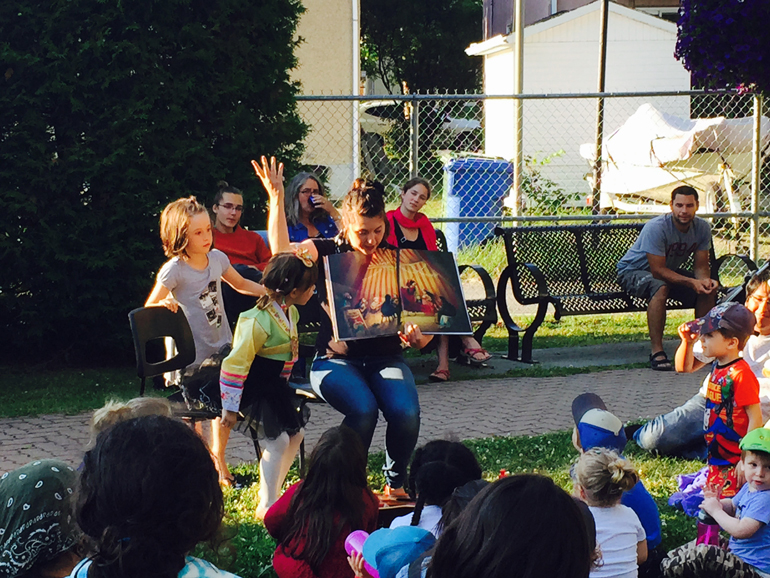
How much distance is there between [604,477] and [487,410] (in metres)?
3.65

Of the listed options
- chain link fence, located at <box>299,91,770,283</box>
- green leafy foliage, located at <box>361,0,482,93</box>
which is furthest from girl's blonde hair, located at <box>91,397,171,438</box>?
green leafy foliage, located at <box>361,0,482,93</box>

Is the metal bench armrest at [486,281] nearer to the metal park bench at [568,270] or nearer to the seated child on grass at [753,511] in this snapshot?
the metal park bench at [568,270]

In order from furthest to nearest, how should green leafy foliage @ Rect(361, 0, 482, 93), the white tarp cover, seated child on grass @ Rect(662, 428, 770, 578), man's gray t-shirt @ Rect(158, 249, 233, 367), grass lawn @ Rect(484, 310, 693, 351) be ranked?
green leafy foliage @ Rect(361, 0, 482, 93), the white tarp cover, grass lawn @ Rect(484, 310, 693, 351), man's gray t-shirt @ Rect(158, 249, 233, 367), seated child on grass @ Rect(662, 428, 770, 578)

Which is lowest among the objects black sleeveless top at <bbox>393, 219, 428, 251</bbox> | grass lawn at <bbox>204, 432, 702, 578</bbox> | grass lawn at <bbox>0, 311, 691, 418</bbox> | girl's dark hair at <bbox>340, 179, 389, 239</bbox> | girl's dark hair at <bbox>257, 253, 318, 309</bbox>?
grass lawn at <bbox>204, 432, 702, 578</bbox>

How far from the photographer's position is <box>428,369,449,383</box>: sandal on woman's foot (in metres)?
8.13

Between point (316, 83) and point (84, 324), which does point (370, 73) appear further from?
point (84, 324)

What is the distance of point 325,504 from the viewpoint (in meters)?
3.57

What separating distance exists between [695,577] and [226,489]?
2.81 m

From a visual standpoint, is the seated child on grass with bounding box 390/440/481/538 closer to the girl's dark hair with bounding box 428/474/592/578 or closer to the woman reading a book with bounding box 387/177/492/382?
the girl's dark hair with bounding box 428/474/592/578

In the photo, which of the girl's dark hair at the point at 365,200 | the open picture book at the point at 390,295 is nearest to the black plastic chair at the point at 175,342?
the open picture book at the point at 390,295

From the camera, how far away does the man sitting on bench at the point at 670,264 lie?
8805mm

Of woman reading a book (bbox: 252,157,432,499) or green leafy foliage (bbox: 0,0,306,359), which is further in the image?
green leafy foliage (bbox: 0,0,306,359)

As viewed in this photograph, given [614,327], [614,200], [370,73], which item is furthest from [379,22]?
[614,327]

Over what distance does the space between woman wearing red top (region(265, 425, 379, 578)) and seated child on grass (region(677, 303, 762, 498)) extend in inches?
81.4
